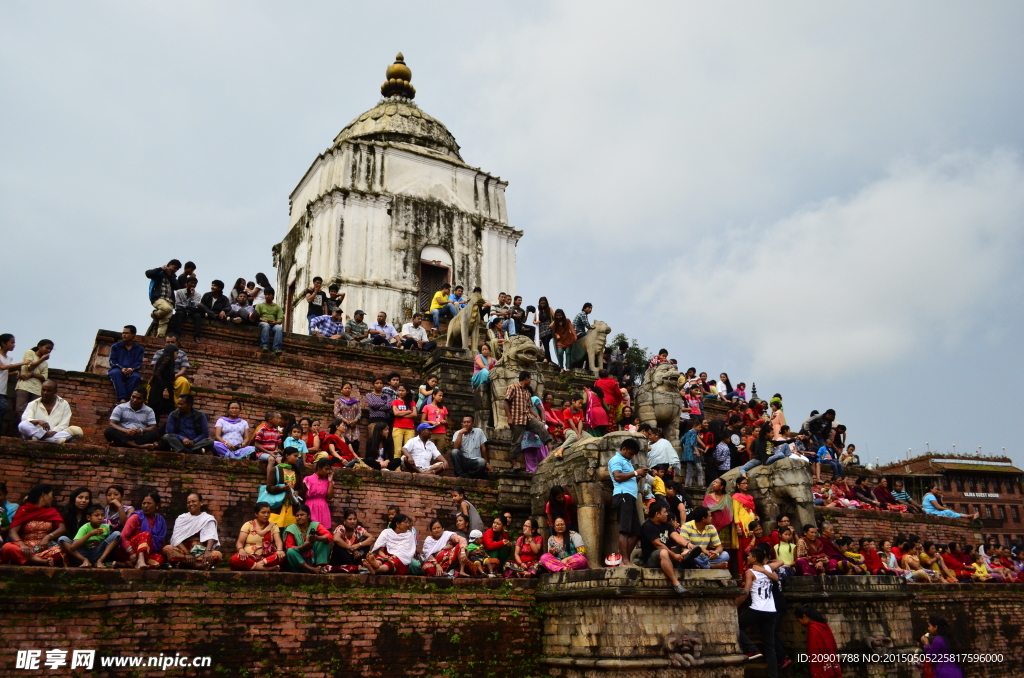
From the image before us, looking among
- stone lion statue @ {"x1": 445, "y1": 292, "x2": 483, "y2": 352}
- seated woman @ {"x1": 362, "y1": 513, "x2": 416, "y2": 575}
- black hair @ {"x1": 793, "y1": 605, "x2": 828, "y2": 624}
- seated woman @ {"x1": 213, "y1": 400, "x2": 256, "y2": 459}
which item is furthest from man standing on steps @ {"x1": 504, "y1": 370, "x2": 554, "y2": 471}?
black hair @ {"x1": 793, "y1": 605, "x2": 828, "y2": 624}

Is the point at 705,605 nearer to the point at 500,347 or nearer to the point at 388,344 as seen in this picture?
the point at 500,347

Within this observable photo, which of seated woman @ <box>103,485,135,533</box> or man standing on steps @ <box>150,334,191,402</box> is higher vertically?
man standing on steps @ <box>150,334,191,402</box>

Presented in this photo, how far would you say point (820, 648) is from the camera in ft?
32.8

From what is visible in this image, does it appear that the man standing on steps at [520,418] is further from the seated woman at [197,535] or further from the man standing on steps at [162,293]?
the man standing on steps at [162,293]

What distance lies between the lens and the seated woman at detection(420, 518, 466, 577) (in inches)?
379

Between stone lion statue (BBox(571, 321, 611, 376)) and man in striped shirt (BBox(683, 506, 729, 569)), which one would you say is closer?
man in striped shirt (BBox(683, 506, 729, 569))

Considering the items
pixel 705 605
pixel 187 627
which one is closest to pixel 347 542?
pixel 187 627

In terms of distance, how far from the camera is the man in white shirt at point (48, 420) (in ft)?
32.0

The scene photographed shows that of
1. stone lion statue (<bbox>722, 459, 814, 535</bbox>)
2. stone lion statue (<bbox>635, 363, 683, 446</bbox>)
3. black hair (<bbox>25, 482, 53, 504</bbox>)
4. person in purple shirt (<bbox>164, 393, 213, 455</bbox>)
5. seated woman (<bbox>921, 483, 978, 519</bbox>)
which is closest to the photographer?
black hair (<bbox>25, 482, 53, 504</bbox>)

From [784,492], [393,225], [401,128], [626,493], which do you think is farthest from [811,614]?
[401,128]

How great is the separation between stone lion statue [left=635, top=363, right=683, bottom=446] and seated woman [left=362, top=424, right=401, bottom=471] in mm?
4776

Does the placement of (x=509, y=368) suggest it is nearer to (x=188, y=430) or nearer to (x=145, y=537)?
(x=188, y=430)

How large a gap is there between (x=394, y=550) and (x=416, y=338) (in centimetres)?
875

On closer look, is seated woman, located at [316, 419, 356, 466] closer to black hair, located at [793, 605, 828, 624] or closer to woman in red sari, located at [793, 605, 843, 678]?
black hair, located at [793, 605, 828, 624]
